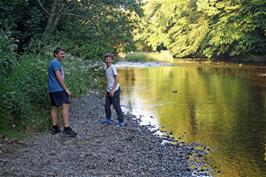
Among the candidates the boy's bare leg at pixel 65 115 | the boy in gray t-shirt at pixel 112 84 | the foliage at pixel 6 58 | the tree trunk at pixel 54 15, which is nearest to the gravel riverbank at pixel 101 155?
the boy's bare leg at pixel 65 115

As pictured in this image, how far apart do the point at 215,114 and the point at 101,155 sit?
24.3ft

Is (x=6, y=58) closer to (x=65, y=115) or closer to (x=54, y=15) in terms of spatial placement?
(x=65, y=115)

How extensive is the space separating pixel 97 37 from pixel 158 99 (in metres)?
3.90

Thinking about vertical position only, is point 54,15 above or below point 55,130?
above

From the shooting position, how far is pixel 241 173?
8.61 metres

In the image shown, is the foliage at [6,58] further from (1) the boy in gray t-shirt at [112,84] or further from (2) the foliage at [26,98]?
(1) the boy in gray t-shirt at [112,84]

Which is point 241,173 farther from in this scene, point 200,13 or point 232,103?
point 200,13

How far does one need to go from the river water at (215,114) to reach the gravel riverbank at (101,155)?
74cm

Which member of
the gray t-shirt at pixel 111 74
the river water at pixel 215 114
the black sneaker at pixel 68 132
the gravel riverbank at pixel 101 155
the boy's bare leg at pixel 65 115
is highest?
the gray t-shirt at pixel 111 74

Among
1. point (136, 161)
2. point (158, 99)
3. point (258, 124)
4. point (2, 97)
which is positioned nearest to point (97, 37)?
point (158, 99)

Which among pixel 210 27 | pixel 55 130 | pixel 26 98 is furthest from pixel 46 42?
pixel 210 27

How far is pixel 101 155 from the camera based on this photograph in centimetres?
848

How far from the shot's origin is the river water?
31.9ft

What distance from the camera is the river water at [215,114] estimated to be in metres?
9.71
